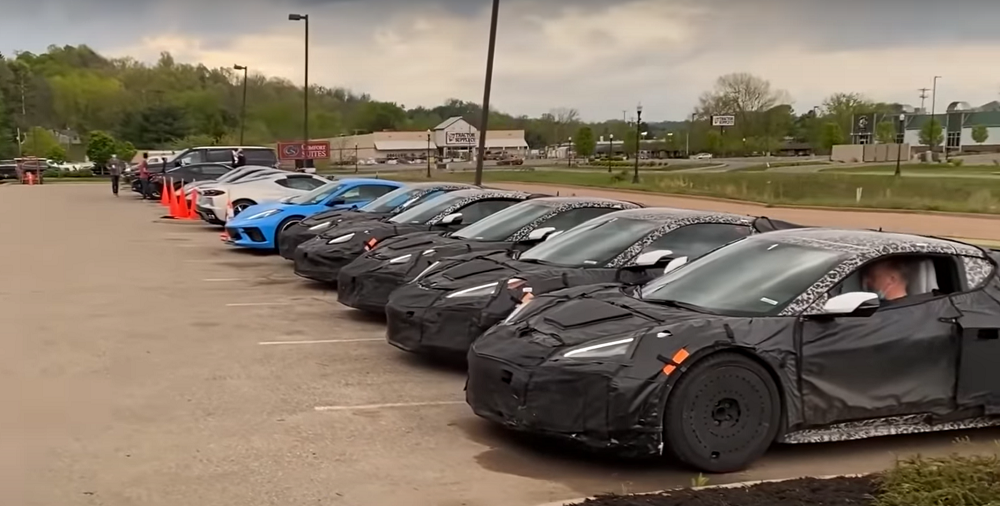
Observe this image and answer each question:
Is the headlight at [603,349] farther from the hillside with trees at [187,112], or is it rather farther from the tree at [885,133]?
the tree at [885,133]

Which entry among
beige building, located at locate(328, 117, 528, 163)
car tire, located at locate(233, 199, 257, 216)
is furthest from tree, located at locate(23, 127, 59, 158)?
car tire, located at locate(233, 199, 257, 216)

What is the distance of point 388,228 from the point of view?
1264 cm

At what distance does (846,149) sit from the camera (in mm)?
96938

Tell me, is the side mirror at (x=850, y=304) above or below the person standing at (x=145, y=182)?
above

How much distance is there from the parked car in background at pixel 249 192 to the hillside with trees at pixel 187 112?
58.0 meters

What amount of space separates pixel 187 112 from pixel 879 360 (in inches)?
3839

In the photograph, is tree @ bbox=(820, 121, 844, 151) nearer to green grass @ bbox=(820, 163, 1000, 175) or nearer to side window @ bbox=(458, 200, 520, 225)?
green grass @ bbox=(820, 163, 1000, 175)

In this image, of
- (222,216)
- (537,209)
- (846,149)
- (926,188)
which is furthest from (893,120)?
(537,209)

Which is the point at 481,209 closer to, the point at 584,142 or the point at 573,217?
the point at 573,217

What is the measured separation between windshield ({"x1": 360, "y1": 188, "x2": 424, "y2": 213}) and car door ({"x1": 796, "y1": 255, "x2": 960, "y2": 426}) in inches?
387

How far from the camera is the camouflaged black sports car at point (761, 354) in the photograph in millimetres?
5707

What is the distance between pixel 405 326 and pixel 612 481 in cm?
318

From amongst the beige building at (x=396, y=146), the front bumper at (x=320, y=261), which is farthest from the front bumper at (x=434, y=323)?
the beige building at (x=396, y=146)

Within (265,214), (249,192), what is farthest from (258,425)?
(249,192)
